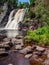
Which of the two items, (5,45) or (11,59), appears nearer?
(11,59)

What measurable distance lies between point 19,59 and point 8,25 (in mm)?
29812

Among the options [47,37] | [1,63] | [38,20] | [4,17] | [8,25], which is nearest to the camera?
[1,63]

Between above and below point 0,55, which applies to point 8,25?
below

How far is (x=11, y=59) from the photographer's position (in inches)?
459

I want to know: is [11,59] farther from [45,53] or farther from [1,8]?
[1,8]

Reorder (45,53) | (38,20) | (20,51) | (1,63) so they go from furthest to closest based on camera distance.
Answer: (38,20) < (20,51) < (45,53) < (1,63)

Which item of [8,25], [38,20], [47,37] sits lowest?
[8,25]

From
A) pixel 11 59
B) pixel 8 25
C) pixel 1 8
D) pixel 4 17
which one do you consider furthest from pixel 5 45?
pixel 1 8

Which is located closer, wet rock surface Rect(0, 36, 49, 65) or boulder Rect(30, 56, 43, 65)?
boulder Rect(30, 56, 43, 65)

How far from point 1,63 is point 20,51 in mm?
2944

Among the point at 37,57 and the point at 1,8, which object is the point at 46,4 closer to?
the point at 1,8

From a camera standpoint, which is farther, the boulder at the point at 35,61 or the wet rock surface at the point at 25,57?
the wet rock surface at the point at 25,57

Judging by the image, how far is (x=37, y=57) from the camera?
38.4 ft

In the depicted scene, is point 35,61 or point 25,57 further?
point 25,57
